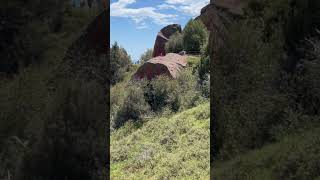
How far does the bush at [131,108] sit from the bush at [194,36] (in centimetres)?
901

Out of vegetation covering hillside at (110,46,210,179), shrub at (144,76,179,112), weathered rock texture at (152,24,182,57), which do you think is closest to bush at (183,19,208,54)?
vegetation covering hillside at (110,46,210,179)

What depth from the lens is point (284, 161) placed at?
240 inches

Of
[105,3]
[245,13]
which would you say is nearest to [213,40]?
[245,13]

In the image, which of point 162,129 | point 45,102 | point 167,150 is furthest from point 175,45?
point 45,102

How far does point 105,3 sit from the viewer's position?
23.1 feet

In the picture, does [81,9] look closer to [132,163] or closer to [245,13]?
[245,13]

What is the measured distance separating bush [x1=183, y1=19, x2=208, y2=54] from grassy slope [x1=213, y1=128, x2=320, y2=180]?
2093 centimetres

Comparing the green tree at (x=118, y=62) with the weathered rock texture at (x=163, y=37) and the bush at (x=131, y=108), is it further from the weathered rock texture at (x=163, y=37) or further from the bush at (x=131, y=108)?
the bush at (x=131, y=108)

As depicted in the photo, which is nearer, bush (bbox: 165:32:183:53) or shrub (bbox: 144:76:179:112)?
shrub (bbox: 144:76:179:112)

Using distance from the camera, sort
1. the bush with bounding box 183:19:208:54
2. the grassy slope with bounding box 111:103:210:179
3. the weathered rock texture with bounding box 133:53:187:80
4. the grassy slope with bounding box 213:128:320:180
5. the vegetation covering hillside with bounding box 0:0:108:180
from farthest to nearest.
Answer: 1. the bush with bounding box 183:19:208:54
2. the weathered rock texture with bounding box 133:53:187:80
3. the grassy slope with bounding box 111:103:210:179
4. the vegetation covering hillside with bounding box 0:0:108:180
5. the grassy slope with bounding box 213:128:320:180

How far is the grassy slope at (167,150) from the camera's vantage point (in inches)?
441

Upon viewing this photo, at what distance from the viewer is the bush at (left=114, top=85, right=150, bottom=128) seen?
18844 millimetres

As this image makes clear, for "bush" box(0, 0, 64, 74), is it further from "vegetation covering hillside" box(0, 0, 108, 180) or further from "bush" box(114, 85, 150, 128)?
"bush" box(114, 85, 150, 128)

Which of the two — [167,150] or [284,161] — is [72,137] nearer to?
[284,161]
